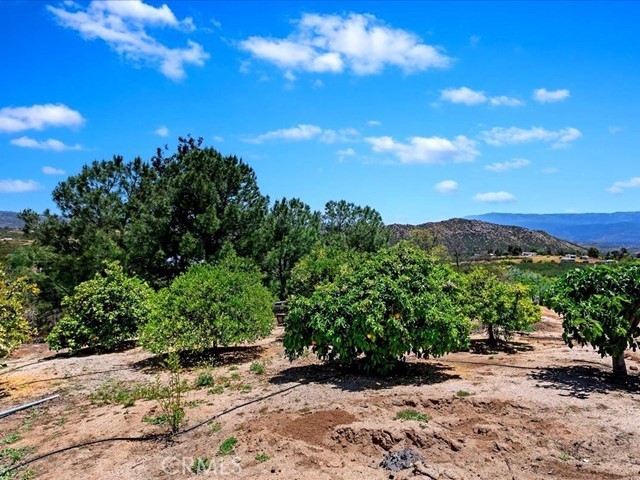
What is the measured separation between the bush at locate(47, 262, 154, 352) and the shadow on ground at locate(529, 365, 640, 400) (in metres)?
11.4

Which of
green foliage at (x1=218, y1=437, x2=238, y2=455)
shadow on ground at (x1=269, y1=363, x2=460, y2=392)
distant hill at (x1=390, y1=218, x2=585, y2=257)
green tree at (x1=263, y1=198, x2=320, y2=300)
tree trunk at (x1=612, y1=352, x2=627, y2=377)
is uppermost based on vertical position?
distant hill at (x1=390, y1=218, x2=585, y2=257)

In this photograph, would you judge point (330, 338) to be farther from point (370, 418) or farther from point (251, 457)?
point (251, 457)

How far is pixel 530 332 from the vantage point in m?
16.1

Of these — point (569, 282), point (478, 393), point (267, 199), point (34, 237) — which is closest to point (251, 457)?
point (478, 393)

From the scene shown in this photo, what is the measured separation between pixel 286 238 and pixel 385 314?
492 inches

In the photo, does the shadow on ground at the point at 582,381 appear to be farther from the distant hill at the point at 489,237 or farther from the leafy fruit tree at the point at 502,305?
the distant hill at the point at 489,237

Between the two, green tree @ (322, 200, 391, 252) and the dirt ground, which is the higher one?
green tree @ (322, 200, 391, 252)

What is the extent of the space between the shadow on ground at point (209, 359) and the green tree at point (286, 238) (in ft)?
21.4

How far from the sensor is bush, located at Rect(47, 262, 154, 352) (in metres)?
13.5

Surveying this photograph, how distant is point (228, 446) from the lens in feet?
19.4

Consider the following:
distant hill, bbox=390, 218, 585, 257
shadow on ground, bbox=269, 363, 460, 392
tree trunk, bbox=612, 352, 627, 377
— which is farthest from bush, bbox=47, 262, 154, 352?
distant hill, bbox=390, 218, 585, 257

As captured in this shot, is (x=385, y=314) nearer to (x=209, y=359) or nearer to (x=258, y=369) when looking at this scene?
(x=258, y=369)

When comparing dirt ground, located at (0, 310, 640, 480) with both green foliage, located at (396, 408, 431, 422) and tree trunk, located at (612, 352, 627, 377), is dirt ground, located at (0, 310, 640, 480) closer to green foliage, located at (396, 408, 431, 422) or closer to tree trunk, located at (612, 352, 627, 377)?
green foliage, located at (396, 408, 431, 422)

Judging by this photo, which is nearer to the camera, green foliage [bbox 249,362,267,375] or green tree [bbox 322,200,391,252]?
green foliage [bbox 249,362,267,375]
